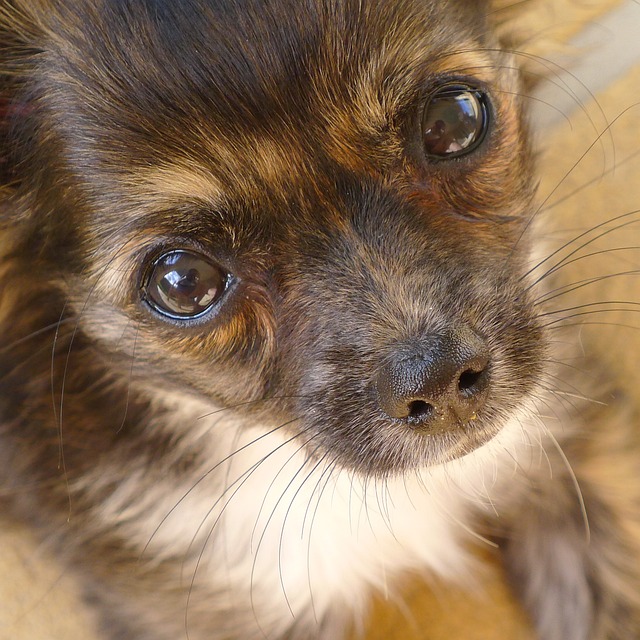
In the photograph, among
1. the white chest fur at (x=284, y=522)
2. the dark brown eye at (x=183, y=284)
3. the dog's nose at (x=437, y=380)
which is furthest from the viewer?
the white chest fur at (x=284, y=522)

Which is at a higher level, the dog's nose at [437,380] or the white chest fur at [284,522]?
the dog's nose at [437,380]

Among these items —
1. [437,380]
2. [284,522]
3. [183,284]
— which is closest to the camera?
[437,380]

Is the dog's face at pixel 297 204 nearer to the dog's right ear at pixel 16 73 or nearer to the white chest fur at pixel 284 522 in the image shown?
the dog's right ear at pixel 16 73

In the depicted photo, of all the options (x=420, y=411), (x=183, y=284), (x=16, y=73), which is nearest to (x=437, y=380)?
(x=420, y=411)

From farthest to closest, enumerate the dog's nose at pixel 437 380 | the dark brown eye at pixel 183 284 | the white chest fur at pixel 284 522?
the white chest fur at pixel 284 522 < the dark brown eye at pixel 183 284 < the dog's nose at pixel 437 380

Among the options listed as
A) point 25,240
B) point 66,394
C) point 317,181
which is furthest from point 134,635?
point 317,181

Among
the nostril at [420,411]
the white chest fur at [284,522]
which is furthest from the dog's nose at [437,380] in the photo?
the white chest fur at [284,522]

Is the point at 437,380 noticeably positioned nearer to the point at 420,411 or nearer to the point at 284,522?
the point at 420,411

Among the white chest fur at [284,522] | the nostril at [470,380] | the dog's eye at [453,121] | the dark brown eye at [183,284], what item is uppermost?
the dog's eye at [453,121]
